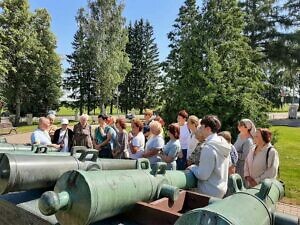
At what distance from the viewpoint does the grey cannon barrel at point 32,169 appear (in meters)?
2.42

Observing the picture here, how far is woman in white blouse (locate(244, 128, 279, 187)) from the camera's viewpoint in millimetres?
4680

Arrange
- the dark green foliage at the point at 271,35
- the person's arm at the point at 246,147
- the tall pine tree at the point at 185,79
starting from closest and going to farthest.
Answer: the person's arm at the point at 246,147
the tall pine tree at the point at 185,79
the dark green foliage at the point at 271,35

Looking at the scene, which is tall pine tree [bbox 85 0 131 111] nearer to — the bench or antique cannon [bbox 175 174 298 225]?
the bench

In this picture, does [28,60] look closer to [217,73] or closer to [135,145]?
[217,73]

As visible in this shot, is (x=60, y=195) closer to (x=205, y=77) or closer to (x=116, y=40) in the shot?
(x=205, y=77)

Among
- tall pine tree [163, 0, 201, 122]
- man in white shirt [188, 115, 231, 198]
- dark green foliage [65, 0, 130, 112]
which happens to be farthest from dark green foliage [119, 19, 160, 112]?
man in white shirt [188, 115, 231, 198]

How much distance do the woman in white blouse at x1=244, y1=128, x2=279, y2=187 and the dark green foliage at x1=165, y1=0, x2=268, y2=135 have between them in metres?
7.64

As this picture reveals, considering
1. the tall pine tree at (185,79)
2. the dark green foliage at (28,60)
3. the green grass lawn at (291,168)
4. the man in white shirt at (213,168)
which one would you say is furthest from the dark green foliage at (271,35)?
the man in white shirt at (213,168)

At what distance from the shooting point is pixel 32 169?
8.27 feet

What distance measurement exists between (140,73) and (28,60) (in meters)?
23.6

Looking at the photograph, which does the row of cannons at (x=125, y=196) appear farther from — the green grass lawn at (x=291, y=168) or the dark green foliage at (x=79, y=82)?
the dark green foliage at (x=79, y=82)

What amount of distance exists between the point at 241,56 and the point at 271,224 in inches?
527

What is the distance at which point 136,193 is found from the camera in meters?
2.14

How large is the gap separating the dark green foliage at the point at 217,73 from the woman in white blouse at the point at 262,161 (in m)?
7.64
